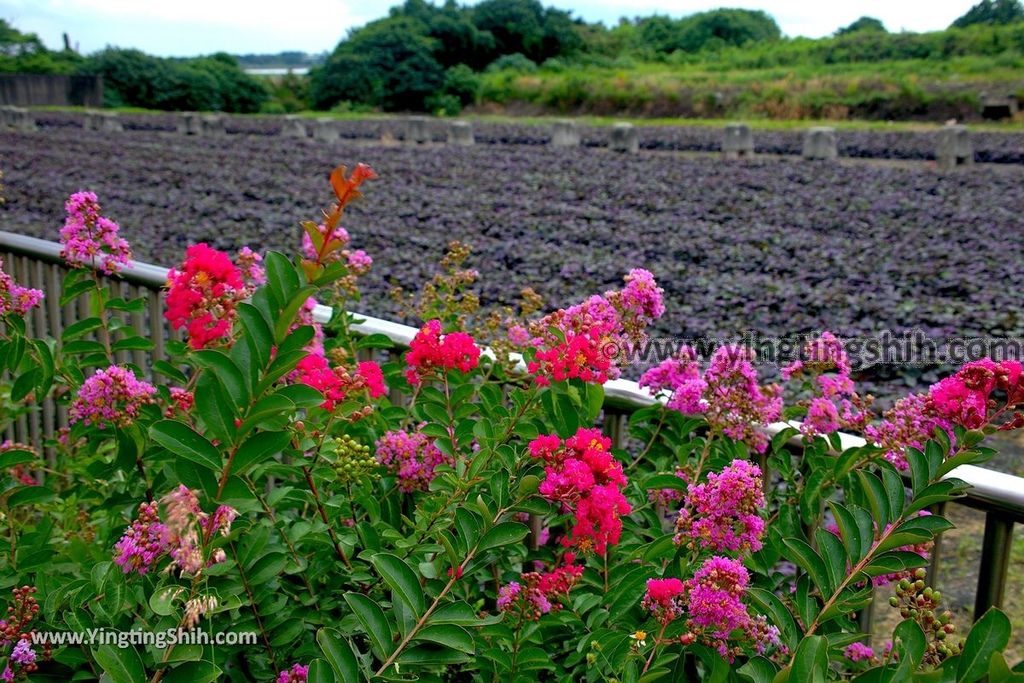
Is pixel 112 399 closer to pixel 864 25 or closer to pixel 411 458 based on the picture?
pixel 411 458

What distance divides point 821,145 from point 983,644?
1543 cm

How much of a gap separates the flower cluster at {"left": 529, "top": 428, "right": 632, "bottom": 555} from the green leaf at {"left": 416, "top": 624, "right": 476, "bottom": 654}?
0.22m

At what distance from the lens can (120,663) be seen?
112 centimetres

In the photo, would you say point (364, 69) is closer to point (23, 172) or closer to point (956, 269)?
point (23, 172)

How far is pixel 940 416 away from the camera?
143 centimetres

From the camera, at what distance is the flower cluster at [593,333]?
1.56 meters

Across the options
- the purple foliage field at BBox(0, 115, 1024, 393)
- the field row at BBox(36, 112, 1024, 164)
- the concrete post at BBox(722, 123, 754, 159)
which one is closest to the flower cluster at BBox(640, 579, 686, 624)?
the purple foliage field at BBox(0, 115, 1024, 393)

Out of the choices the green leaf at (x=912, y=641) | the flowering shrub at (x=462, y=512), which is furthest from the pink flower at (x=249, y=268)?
the green leaf at (x=912, y=641)

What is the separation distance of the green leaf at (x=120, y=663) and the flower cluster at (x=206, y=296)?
67 cm

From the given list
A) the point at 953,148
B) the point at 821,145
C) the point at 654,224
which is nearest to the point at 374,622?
the point at 654,224

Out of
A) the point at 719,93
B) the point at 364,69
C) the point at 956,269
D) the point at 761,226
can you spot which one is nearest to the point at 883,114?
the point at 719,93

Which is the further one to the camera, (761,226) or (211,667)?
(761,226)

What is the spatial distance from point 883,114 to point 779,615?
84.8 feet

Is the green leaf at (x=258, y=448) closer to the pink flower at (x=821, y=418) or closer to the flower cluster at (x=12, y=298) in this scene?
the flower cluster at (x=12, y=298)
